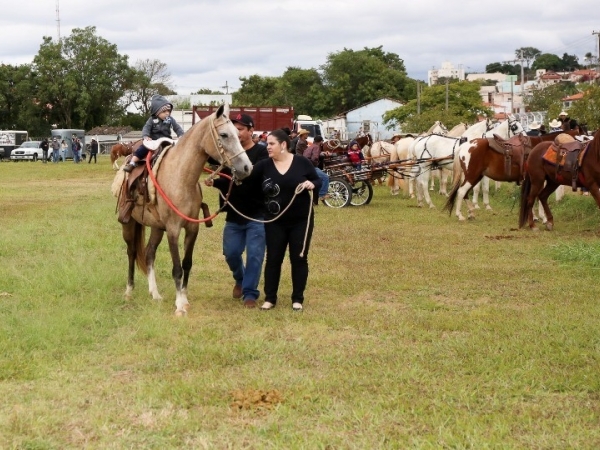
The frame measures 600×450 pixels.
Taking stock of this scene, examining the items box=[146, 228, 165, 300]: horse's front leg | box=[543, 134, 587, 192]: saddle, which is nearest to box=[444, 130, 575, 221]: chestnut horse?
box=[543, 134, 587, 192]: saddle

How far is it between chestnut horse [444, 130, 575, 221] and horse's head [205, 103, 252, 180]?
10009mm

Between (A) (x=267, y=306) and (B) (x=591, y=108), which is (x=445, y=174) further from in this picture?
(A) (x=267, y=306)

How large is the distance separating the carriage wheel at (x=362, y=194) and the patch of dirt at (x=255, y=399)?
16.3m

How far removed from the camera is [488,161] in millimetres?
17875

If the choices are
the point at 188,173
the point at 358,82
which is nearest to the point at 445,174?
the point at 188,173

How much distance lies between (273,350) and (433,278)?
432 cm

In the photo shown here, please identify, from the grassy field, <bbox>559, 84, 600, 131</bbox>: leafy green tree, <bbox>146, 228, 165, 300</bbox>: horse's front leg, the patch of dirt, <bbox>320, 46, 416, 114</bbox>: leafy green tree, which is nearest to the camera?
the grassy field

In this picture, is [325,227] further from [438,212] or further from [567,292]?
[567,292]

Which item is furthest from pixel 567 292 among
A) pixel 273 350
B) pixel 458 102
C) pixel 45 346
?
pixel 458 102

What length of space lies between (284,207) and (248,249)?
820 millimetres

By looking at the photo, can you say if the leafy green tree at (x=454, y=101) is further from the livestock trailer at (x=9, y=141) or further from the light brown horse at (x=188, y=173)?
the light brown horse at (x=188, y=173)

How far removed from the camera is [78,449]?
510cm

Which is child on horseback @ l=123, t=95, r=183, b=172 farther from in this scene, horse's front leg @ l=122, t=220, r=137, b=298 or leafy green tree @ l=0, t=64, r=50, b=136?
leafy green tree @ l=0, t=64, r=50, b=136

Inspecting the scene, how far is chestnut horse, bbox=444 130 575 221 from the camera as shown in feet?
57.2
